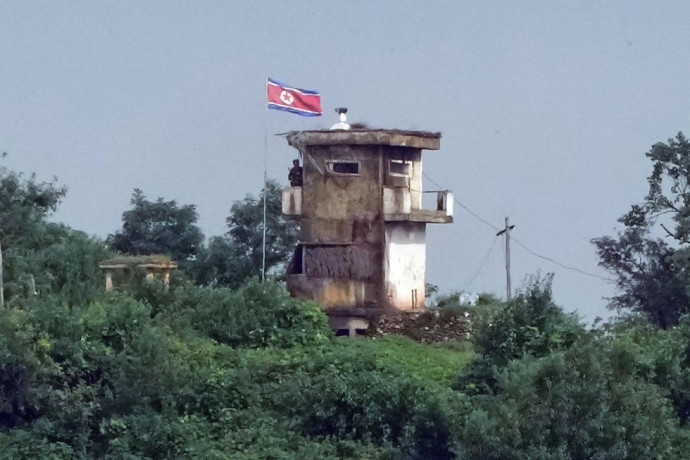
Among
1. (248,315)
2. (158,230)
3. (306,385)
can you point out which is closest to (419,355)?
(248,315)

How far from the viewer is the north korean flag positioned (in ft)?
130

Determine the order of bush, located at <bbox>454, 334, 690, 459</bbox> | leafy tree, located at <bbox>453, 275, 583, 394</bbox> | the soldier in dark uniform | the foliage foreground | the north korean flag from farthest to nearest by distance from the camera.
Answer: the soldier in dark uniform
the north korean flag
leafy tree, located at <bbox>453, 275, 583, 394</bbox>
the foliage foreground
bush, located at <bbox>454, 334, 690, 459</bbox>

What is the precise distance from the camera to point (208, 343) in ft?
110

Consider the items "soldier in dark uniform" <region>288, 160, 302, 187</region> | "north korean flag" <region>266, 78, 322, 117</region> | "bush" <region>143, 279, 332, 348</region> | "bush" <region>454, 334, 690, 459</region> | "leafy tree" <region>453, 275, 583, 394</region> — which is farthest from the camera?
"soldier in dark uniform" <region>288, 160, 302, 187</region>

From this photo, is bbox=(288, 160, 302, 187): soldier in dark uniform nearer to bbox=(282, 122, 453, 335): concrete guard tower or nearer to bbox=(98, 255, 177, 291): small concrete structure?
bbox=(282, 122, 453, 335): concrete guard tower

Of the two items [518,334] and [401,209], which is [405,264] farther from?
[518,334]

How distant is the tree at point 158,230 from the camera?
5294cm

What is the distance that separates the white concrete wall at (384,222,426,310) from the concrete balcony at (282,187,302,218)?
2.81 metres

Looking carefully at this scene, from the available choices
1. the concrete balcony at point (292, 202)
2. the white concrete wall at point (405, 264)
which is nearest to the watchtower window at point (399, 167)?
the white concrete wall at point (405, 264)

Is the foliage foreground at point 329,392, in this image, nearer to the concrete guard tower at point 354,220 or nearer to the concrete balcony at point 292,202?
the concrete guard tower at point 354,220

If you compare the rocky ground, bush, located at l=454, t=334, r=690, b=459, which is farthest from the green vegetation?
the rocky ground

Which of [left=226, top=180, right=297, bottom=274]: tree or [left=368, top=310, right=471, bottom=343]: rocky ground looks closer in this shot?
[left=368, top=310, right=471, bottom=343]: rocky ground

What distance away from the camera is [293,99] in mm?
40500

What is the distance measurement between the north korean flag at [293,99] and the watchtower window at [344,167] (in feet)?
7.81
